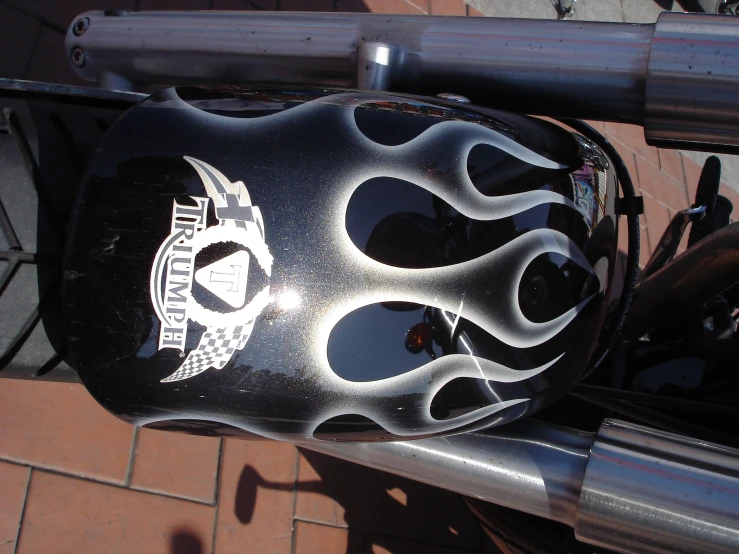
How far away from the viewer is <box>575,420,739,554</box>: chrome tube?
2.14 feet

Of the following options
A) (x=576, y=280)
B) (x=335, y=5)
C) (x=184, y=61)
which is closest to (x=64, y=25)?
(x=335, y=5)

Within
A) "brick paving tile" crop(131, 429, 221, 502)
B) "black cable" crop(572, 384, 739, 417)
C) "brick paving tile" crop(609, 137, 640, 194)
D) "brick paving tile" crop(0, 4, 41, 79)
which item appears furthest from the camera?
"brick paving tile" crop(609, 137, 640, 194)

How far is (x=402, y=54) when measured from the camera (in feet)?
2.67

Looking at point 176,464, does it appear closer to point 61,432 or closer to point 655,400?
point 61,432

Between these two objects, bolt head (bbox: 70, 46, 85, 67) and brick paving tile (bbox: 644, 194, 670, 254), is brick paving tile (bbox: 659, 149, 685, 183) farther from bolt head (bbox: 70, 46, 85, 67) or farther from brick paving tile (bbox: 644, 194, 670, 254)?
bolt head (bbox: 70, 46, 85, 67)

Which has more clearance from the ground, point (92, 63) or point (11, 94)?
point (92, 63)

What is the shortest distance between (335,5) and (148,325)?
5.12ft

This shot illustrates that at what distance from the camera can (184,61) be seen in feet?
2.93

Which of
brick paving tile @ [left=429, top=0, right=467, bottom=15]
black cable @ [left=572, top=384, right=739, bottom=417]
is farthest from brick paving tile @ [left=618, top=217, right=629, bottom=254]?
black cable @ [left=572, top=384, right=739, bottom=417]

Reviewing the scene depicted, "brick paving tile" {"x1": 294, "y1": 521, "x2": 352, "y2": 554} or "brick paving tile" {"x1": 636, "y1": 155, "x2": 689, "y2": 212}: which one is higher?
"brick paving tile" {"x1": 636, "y1": 155, "x2": 689, "y2": 212}

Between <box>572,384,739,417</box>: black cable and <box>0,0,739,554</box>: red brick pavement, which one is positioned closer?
<box>572,384,739,417</box>: black cable

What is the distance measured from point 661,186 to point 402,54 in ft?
5.64

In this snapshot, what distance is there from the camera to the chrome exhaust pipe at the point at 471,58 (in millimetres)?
714

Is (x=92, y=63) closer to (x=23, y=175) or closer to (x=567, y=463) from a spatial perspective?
(x=23, y=175)
